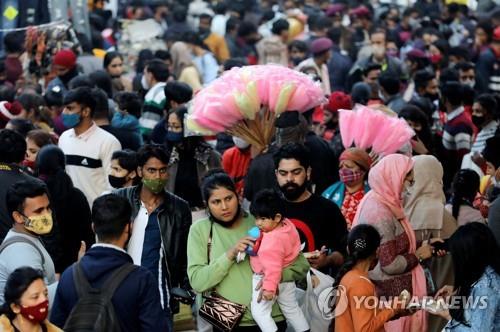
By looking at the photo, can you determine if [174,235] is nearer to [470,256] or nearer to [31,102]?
[470,256]

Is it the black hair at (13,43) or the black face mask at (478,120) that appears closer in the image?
the black face mask at (478,120)

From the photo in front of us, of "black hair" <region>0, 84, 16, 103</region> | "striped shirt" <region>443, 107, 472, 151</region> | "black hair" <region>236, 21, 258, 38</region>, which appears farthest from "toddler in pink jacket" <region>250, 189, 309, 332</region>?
"black hair" <region>236, 21, 258, 38</region>

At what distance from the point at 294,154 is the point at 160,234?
3.19ft

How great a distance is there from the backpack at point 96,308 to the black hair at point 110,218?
0.67ft

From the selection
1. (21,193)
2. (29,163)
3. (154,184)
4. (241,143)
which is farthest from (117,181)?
(21,193)

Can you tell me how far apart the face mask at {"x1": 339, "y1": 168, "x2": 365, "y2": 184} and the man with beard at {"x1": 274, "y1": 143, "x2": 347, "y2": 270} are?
76 cm

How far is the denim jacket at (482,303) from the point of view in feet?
20.6

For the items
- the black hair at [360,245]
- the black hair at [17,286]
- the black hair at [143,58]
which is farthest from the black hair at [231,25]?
the black hair at [17,286]

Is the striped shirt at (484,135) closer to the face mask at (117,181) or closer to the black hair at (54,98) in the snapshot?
the face mask at (117,181)

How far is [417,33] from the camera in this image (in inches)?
786

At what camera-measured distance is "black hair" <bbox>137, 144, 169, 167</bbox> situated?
7824 millimetres

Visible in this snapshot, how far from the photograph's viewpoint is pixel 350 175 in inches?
336

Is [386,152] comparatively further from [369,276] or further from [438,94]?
[438,94]

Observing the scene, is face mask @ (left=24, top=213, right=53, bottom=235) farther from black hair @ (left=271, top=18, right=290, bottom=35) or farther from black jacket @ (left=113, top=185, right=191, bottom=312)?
black hair @ (left=271, top=18, right=290, bottom=35)
